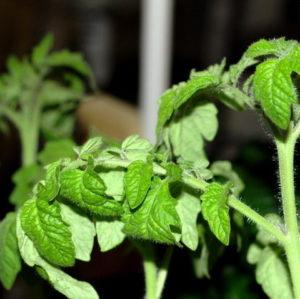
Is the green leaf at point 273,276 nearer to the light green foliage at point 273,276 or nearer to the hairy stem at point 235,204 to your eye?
the light green foliage at point 273,276

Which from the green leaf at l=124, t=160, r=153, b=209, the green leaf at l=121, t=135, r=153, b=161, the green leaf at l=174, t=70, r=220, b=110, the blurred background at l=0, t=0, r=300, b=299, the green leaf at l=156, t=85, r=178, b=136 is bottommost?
the blurred background at l=0, t=0, r=300, b=299

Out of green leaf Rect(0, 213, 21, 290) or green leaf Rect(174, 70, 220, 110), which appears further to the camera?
green leaf Rect(0, 213, 21, 290)

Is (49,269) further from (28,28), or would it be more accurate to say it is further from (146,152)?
(28,28)

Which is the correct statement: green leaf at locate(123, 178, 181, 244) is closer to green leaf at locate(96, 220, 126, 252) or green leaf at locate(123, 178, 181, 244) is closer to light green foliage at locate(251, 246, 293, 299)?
green leaf at locate(96, 220, 126, 252)

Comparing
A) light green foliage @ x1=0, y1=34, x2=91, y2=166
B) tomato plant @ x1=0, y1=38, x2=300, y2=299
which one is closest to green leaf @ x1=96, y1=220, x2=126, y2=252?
tomato plant @ x1=0, y1=38, x2=300, y2=299

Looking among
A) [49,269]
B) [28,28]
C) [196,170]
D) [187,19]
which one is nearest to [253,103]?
[196,170]
